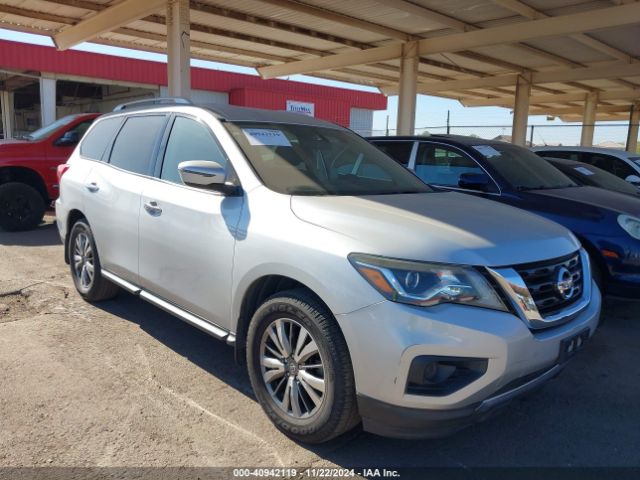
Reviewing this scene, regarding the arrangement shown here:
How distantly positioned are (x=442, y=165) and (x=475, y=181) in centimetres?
65

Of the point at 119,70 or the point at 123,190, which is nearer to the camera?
the point at 123,190

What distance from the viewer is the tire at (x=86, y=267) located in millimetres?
4621

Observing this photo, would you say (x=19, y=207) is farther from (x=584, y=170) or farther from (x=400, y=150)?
(x=584, y=170)

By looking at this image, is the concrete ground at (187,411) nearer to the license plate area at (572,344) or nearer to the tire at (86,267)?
the tire at (86,267)

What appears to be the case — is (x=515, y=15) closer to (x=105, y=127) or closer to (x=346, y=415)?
(x=105, y=127)

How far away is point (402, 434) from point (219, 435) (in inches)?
41.5

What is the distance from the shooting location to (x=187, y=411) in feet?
10.2

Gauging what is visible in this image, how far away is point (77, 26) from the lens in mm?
13398

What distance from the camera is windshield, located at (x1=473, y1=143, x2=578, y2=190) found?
5.56 meters

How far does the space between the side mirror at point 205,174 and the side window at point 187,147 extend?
296mm


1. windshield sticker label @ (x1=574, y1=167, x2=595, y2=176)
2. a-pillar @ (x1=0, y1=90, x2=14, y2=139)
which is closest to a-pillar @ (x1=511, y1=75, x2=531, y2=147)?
windshield sticker label @ (x1=574, y1=167, x2=595, y2=176)

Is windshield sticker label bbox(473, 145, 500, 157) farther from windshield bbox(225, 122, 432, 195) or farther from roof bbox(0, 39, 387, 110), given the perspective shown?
roof bbox(0, 39, 387, 110)

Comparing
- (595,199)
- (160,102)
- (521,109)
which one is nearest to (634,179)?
(595,199)

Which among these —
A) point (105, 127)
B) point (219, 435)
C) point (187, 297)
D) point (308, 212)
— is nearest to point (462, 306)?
point (308, 212)
